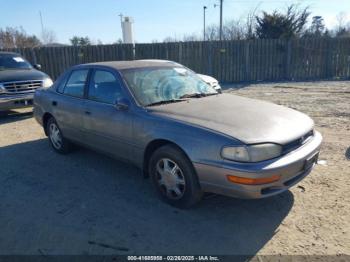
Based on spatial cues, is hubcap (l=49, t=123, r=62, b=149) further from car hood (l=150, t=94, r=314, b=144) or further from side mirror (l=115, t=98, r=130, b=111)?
car hood (l=150, t=94, r=314, b=144)

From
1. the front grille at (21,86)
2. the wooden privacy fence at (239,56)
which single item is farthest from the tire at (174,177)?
the wooden privacy fence at (239,56)

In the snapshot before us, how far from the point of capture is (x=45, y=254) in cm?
287

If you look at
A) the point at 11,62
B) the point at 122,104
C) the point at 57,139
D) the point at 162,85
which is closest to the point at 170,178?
the point at 122,104

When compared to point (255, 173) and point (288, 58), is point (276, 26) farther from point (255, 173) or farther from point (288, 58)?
point (255, 173)

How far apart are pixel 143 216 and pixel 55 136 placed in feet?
9.38

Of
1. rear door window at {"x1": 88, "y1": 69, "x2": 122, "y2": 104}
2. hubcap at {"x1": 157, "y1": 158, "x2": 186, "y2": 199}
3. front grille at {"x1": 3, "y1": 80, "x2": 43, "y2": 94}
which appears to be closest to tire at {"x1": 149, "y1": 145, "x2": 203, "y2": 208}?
hubcap at {"x1": 157, "y1": 158, "x2": 186, "y2": 199}

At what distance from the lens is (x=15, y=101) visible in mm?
8148

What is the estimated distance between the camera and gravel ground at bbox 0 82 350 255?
2.92 m

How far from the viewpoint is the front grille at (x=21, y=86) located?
8172 mm

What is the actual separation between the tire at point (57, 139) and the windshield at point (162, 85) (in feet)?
6.46

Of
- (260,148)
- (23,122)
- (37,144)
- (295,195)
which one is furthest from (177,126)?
(23,122)

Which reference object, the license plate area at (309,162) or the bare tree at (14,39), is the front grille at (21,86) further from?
the bare tree at (14,39)

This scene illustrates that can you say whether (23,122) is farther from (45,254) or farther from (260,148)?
(260,148)

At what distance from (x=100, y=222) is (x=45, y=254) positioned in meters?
0.63
